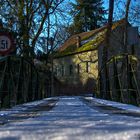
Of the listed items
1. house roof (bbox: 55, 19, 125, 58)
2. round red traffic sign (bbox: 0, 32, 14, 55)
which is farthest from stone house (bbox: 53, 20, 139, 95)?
round red traffic sign (bbox: 0, 32, 14, 55)

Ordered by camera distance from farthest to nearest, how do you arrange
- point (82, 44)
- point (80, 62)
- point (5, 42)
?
point (82, 44) → point (80, 62) → point (5, 42)

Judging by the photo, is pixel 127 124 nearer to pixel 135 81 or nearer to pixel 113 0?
pixel 135 81

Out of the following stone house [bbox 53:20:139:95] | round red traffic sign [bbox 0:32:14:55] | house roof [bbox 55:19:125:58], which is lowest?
round red traffic sign [bbox 0:32:14:55]

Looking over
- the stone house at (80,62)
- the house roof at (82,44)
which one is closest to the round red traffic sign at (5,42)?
the stone house at (80,62)

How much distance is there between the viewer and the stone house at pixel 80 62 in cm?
6562

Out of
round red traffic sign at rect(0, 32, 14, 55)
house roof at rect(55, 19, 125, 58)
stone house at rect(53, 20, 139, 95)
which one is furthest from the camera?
house roof at rect(55, 19, 125, 58)

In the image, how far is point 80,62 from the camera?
71.2 m

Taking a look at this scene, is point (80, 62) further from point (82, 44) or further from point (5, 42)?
point (5, 42)

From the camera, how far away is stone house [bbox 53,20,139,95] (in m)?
65.6

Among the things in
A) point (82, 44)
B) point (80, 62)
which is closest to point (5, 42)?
point (80, 62)

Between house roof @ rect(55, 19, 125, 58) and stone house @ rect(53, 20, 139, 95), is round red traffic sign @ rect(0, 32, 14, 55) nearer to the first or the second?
stone house @ rect(53, 20, 139, 95)

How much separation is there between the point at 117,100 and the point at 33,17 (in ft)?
69.8

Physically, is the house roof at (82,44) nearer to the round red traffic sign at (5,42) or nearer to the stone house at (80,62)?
the stone house at (80,62)

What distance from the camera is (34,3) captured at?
130 feet
